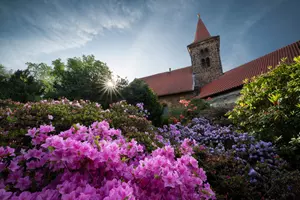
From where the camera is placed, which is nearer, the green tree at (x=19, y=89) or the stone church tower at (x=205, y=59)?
the green tree at (x=19, y=89)

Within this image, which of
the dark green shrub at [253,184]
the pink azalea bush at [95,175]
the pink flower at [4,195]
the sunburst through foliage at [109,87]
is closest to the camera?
the pink flower at [4,195]

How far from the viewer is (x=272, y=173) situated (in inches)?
91.8

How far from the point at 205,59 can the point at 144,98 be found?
13.7 meters

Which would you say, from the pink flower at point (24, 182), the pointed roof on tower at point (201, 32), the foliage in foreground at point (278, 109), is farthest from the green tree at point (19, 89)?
the pointed roof on tower at point (201, 32)

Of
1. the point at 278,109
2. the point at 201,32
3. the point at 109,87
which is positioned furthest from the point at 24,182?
the point at 201,32

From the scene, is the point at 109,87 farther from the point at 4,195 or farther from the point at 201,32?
the point at 201,32

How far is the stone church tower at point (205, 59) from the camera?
18250 mm

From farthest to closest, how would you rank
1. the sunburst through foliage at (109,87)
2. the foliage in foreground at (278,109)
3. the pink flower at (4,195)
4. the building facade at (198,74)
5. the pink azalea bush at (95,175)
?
the building facade at (198,74)
the sunburst through foliage at (109,87)
the foliage in foreground at (278,109)
the pink azalea bush at (95,175)
the pink flower at (4,195)

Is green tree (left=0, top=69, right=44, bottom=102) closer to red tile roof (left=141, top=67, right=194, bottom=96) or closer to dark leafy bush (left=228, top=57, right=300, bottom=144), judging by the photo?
red tile roof (left=141, top=67, right=194, bottom=96)

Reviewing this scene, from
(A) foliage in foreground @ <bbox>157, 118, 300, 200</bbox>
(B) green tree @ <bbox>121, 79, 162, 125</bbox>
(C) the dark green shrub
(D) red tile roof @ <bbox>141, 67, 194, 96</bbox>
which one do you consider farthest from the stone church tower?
(C) the dark green shrub

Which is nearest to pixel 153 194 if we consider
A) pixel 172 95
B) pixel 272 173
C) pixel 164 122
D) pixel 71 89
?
pixel 272 173

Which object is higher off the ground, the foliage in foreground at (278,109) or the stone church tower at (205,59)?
the stone church tower at (205,59)

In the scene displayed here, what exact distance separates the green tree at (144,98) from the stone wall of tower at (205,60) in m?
10.9

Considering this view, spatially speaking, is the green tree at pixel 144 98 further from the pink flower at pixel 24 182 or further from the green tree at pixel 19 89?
the green tree at pixel 19 89
